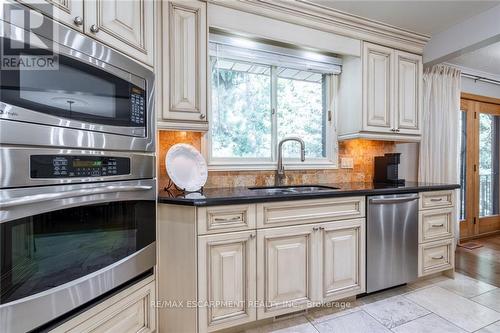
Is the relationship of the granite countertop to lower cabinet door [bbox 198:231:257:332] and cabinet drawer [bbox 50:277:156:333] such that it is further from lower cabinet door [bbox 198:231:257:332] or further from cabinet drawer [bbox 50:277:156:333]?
cabinet drawer [bbox 50:277:156:333]

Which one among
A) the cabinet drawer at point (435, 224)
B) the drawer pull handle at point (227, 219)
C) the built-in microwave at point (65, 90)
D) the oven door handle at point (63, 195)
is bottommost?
the cabinet drawer at point (435, 224)

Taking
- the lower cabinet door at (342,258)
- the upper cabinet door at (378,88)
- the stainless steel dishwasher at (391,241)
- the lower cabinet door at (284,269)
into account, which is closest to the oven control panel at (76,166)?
the lower cabinet door at (284,269)

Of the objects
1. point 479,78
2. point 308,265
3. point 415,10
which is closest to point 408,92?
point 415,10

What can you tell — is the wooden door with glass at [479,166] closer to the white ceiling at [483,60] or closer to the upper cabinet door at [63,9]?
the white ceiling at [483,60]

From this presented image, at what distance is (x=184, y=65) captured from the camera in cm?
178

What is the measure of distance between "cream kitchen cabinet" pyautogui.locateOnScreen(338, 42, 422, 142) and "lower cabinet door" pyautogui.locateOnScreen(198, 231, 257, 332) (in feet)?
5.29

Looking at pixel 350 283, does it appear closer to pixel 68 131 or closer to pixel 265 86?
pixel 265 86

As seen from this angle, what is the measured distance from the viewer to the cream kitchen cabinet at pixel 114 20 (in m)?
1.02

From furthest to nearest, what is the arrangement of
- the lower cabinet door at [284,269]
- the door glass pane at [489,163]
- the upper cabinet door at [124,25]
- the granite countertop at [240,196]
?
1. the door glass pane at [489,163]
2. the lower cabinet door at [284,269]
3. the granite countertop at [240,196]
4. the upper cabinet door at [124,25]

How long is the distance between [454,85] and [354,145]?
169 centimetres

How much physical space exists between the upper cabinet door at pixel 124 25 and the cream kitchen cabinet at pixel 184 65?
30 cm

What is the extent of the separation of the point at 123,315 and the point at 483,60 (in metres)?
4.55

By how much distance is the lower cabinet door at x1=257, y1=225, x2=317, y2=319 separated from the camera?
1.65m

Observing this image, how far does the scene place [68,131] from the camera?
1.02 meters
